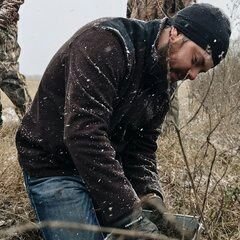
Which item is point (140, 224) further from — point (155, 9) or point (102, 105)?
point (155, 9)

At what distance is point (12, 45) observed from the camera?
22.4ft

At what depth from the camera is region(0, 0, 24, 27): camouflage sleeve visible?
608cm

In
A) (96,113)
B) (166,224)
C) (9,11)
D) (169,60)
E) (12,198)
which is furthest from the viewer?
(9,11)

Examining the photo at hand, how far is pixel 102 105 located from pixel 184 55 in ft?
1.46

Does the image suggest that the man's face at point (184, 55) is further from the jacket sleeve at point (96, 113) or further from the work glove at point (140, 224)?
the work glove at point (140, 224)

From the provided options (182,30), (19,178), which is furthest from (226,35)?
(19,178)

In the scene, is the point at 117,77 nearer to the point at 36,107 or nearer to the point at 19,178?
the point at 36,107

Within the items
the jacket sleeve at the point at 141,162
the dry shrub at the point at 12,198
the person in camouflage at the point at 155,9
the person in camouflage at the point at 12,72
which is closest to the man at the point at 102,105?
the jacket sleeve at the point at 141,162

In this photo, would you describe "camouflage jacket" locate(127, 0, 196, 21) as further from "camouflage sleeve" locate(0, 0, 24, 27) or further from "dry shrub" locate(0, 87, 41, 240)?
"dry shrub" locate(0, 87, 41, 240)

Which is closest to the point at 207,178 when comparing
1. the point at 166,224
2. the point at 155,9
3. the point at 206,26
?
the point at 166,224

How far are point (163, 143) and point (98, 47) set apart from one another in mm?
2737

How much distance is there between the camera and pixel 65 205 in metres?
2.84

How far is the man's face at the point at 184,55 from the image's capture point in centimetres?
275

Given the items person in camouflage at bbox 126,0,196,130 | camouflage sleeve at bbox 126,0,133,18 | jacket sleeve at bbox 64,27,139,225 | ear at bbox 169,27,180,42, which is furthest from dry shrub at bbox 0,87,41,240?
camouflage sleeve at bbox 126,0,133,18
